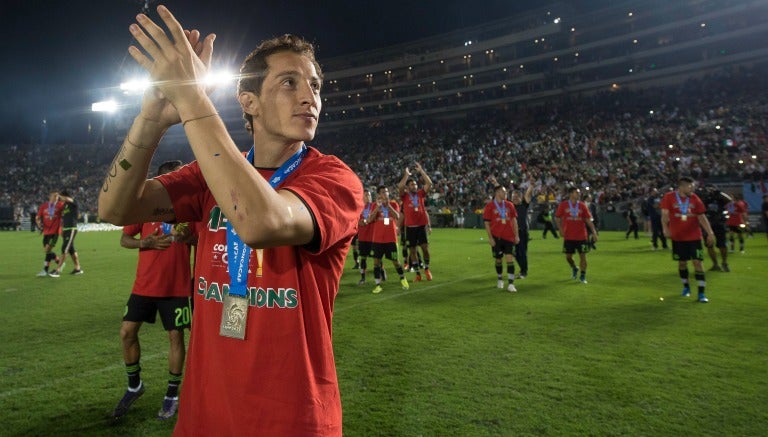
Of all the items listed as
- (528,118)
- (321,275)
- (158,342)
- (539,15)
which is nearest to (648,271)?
(158,342)

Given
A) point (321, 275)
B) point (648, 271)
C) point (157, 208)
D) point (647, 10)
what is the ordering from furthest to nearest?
1. point (647, 10)
2. point (648, 271)
3. point (157, 208)
4. point (321, 275)

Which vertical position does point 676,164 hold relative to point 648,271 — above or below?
above

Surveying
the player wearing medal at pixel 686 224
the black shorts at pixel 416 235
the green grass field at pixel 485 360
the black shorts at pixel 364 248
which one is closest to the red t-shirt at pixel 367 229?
the black shorts at pixel 364 248

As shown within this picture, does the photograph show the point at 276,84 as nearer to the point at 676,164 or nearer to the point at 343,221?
the point at 343,221

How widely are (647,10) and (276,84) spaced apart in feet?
191

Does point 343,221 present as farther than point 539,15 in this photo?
No

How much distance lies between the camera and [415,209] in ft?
45.4

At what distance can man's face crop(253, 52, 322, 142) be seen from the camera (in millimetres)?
1820

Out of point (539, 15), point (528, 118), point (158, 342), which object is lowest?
point (158, 342)

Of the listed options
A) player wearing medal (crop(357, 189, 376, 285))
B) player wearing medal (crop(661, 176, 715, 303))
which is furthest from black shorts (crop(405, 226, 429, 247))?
player wearing medal (crop(661, 176, 715, 303))

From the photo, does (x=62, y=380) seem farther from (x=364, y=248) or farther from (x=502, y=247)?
(x=502, y=247)

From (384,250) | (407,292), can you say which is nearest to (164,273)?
(407,292)

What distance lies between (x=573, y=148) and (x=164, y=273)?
40566 mm

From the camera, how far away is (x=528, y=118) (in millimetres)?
54594
